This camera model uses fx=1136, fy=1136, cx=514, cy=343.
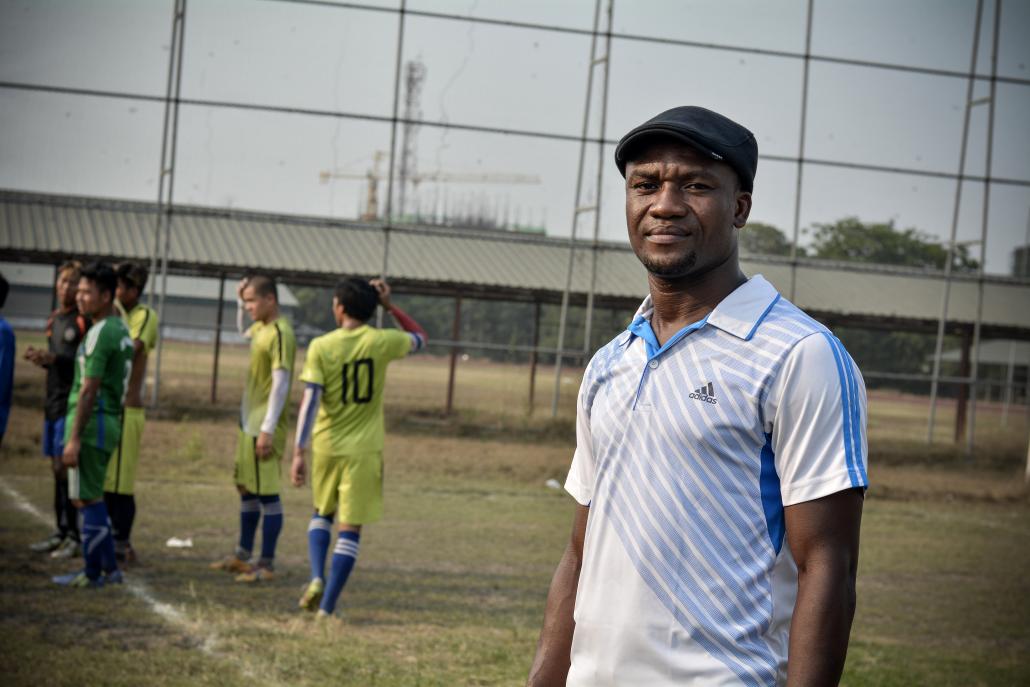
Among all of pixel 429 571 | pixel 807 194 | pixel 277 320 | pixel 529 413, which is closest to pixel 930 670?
pixel 429 571

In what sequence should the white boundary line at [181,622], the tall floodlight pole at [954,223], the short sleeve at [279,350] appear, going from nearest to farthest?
the white boundary line at [181,622]
the short sleeve at [279,350]
the tall floodlight pole at [954,223]

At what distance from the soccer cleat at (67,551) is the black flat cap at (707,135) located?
23.2 feet

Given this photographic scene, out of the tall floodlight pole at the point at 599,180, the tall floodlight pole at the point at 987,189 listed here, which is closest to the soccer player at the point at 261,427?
the tall floodlight pole at the point at 599,180

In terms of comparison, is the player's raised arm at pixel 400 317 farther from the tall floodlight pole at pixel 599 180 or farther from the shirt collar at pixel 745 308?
the tall floodlight pole at pixel 599 180

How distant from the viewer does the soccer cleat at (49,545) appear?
826 centimetres

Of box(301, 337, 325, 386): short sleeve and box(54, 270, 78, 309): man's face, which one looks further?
box(54, 270, 78, 309): man's face

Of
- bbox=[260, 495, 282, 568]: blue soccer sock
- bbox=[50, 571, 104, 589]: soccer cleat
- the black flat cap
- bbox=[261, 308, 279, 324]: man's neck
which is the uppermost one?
the black flat cap

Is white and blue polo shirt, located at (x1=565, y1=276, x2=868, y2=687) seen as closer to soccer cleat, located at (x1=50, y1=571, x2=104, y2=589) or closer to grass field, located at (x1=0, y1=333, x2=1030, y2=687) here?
grass field, located at (x1=0, y1=333, x2=1030, y2=687)

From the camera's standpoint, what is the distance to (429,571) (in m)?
8.44

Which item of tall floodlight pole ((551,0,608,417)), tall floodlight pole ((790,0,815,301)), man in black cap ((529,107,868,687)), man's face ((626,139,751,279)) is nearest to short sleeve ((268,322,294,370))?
man in black cap ((529,107,868,687))

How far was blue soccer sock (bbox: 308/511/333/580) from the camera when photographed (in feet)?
22.6

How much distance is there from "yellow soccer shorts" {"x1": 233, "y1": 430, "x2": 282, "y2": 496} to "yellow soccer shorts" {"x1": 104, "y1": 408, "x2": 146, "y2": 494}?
704 mm

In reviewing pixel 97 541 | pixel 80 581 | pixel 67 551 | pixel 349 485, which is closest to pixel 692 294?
pixel 349 485

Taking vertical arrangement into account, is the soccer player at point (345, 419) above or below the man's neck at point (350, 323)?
below
